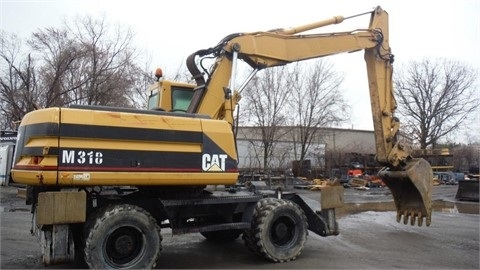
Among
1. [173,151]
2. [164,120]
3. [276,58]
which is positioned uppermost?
[276,58]

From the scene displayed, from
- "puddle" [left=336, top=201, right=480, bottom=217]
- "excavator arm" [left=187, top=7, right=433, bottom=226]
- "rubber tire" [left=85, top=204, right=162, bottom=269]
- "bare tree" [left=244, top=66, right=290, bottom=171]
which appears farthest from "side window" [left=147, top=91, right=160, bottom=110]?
"bare tree" [left=244, top=66, right=290, bottom=171]

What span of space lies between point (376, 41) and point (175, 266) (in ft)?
21.3

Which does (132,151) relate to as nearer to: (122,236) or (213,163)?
(122,236)

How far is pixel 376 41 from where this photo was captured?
34.1 feet

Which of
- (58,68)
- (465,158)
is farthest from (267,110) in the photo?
(465,158)

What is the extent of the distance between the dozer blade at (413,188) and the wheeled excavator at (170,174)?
0.08 feet

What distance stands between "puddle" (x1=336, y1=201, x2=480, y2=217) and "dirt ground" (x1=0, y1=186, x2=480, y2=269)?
3258mm

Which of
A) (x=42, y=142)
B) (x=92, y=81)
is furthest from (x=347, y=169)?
(x=42, y=142)

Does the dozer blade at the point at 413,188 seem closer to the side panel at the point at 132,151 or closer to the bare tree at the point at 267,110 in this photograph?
the side panel at the point at 132,151

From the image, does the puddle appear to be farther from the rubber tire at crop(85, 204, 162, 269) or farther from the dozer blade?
the rubber tire at crop(85, 204, 162, 269)

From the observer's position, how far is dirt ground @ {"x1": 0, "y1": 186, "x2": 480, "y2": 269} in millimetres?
7953

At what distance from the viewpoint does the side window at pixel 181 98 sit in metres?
8.90

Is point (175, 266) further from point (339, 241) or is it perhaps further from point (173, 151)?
point (339, 241)

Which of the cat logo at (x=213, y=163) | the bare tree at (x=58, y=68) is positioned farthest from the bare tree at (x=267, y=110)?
the cat logo at (x=213, y=163)
